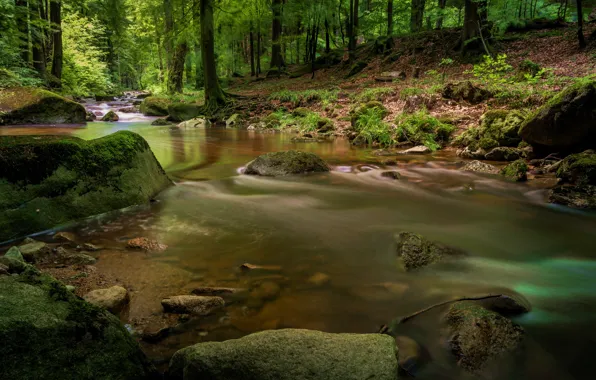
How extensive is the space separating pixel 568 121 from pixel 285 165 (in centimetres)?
501

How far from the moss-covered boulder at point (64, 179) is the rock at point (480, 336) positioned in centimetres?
382

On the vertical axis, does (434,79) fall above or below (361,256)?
above

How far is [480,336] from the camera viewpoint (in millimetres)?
2061

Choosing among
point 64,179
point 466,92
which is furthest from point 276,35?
point 64,179

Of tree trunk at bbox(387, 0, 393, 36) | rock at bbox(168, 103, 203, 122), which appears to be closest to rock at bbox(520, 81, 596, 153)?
rock at bbox(168, 103, 203, 122)

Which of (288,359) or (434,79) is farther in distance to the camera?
(434,79)

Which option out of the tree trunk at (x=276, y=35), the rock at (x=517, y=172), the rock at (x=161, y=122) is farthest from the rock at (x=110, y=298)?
the tree trunk at (x=276, y=35)

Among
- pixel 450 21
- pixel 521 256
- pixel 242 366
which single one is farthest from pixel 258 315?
pixel 450 21

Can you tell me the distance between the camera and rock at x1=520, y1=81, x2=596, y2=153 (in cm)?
610

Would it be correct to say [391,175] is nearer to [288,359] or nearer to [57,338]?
[288,359]

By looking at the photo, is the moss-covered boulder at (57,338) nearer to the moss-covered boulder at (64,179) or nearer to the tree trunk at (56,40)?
the moss-covered boulder at (64,179)

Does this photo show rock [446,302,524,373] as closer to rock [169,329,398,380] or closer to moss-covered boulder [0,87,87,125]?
rock [169,329,398,380]

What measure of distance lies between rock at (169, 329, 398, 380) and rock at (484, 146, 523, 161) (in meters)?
7.44

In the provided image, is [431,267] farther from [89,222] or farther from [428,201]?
[89,222]
